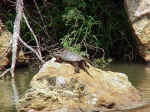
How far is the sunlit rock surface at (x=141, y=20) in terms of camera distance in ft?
32.1

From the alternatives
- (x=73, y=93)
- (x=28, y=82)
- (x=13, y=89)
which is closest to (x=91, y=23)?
(x=28, y=82)

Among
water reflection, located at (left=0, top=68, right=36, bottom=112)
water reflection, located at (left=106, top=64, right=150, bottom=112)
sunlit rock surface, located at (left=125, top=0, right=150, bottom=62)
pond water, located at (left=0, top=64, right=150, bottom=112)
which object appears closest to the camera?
water reflection, located at (left=0, top=68, right=36, bottom=112)

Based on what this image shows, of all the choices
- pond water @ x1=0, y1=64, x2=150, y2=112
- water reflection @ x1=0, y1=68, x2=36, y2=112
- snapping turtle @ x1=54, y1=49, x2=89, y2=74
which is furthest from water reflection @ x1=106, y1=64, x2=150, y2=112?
water reflection @ x1=0, y1=68, x2=36, y2=112

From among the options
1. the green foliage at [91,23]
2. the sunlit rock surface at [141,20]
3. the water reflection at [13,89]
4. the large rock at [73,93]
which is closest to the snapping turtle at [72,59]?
the large rock at [73,93]

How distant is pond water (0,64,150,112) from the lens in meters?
6.11

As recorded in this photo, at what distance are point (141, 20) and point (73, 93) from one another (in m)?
4.86

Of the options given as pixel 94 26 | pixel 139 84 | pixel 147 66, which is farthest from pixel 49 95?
pixel 94 26

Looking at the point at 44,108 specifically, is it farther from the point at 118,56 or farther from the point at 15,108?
the point at 118,56

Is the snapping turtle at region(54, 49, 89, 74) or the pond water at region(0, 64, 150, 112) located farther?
the pond water at region(0, 64, 150, 112)

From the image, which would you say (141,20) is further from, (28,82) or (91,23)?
(28,82)

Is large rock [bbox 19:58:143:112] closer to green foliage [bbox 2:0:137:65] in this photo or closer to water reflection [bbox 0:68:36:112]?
water reflection [bbox 0:68:36:112]

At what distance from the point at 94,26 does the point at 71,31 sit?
0.69 meters

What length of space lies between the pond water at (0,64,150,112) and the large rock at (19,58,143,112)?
36cm

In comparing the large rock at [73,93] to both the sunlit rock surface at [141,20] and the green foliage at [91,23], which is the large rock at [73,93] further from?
the green foliage at [91,23]
